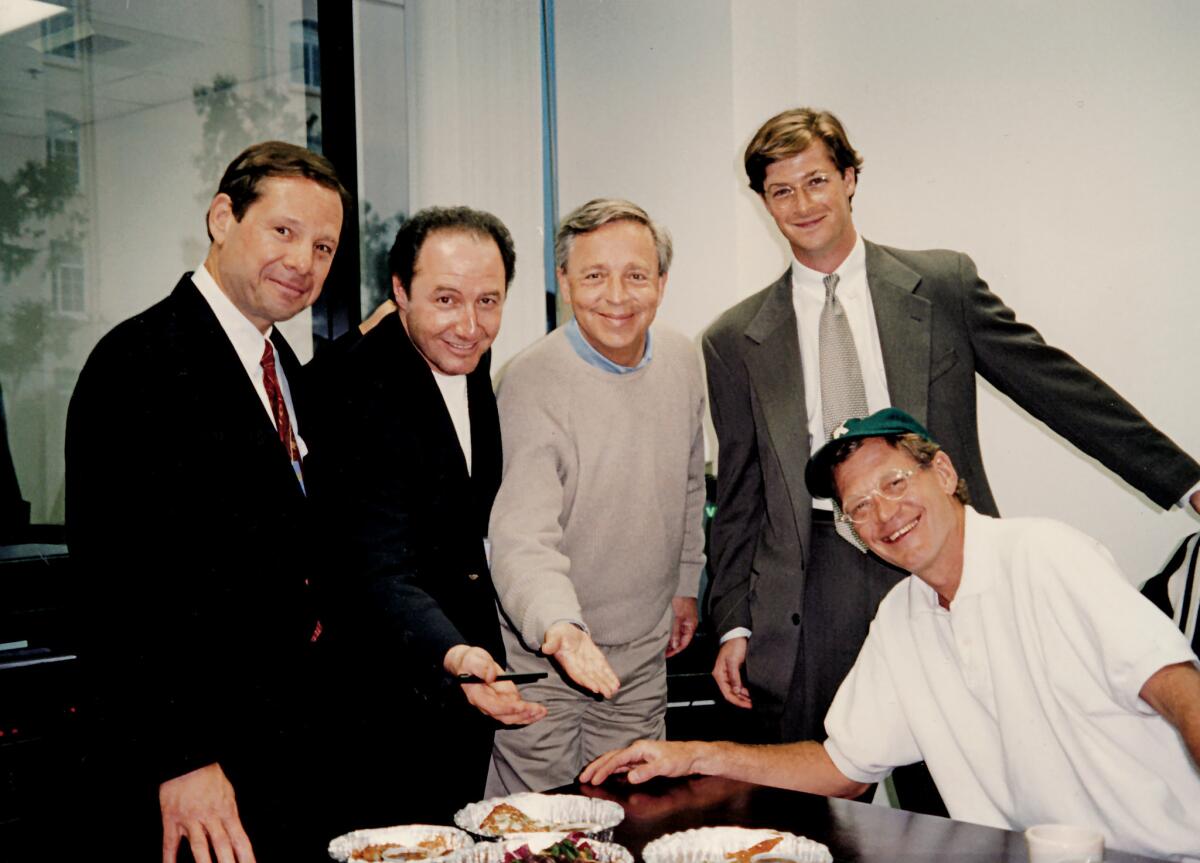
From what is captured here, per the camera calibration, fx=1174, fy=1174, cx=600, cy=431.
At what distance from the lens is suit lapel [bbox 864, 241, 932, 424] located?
7.30ft

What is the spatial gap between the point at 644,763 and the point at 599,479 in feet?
1.95

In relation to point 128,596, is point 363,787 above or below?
below

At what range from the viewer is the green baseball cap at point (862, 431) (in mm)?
1884

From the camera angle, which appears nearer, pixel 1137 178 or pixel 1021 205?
pixel 1137 178

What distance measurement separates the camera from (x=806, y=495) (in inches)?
88.4

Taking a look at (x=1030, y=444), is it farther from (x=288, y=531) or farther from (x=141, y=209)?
(x=141, y=209)

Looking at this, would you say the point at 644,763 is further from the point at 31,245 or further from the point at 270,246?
the point at 31,245

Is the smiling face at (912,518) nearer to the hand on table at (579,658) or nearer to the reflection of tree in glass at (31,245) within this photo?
the hand on table at (579,658)

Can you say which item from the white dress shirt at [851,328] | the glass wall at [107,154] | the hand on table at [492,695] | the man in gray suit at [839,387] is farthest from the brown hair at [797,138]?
the glass wall at [107,154]

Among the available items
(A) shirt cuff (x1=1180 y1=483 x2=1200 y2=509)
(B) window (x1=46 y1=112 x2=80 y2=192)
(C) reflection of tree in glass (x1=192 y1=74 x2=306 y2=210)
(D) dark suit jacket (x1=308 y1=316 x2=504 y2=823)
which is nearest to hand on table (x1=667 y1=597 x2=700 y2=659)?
(D) dark suit jacket (x1=308 y1=316 x2=504 y2=823)

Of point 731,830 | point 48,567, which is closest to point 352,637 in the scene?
point 731,830

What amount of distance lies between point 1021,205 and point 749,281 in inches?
35.8

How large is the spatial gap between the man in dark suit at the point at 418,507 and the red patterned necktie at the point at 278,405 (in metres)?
0.06

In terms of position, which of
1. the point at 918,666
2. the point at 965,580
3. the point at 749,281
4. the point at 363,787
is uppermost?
the point at 749,281
